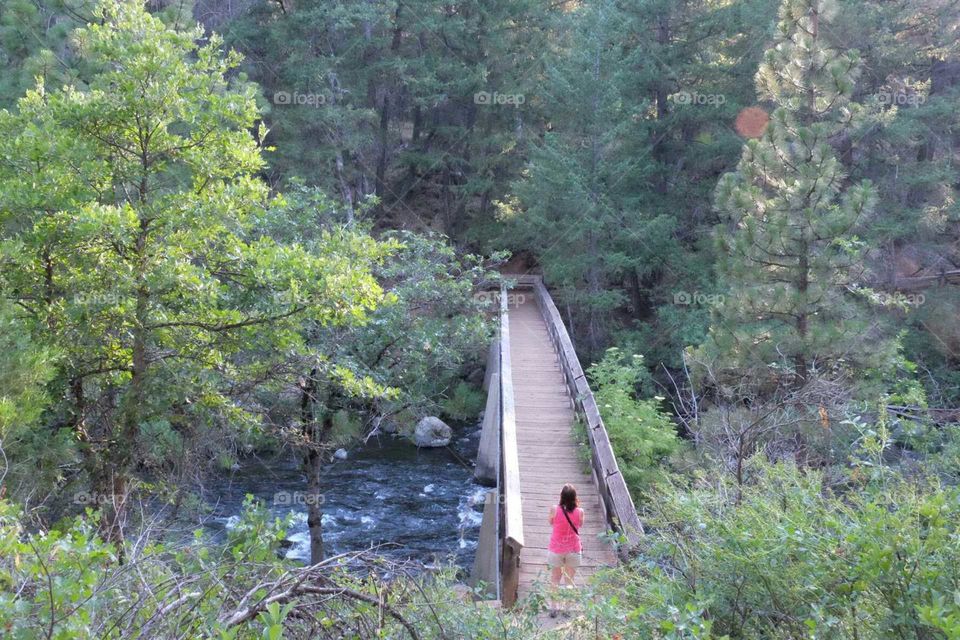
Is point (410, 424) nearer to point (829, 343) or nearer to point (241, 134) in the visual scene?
point (829, 343)

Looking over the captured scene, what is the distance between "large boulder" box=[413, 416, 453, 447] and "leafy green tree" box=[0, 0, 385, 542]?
36.6 ft

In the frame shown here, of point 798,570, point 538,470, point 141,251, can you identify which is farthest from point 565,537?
point 141,251

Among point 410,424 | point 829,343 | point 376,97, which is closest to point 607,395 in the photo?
point 829,343

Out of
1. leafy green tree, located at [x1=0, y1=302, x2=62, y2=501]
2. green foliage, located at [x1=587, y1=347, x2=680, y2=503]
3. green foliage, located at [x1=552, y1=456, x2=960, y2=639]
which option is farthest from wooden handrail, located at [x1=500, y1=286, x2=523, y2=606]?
leafy green tree, located at [x1=0, y1=302, x2=62, y2=501]

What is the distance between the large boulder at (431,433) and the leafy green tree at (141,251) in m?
11.2

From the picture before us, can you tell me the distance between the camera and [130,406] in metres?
7.14

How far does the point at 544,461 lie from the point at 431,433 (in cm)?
801

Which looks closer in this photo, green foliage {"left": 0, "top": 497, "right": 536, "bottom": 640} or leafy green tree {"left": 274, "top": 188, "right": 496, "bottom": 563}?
green foliage {"left": 0, "top": 497, "right": 536, "bottom": 640}

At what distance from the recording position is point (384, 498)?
1532 centimetres

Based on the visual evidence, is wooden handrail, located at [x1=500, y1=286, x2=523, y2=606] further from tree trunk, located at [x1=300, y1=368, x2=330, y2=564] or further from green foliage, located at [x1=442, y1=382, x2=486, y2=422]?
green foliage, located at [x1=442, y1=382, x2=486, y2=422]

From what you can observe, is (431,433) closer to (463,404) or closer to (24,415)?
(463,404)

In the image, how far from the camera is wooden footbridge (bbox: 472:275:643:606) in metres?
8.22

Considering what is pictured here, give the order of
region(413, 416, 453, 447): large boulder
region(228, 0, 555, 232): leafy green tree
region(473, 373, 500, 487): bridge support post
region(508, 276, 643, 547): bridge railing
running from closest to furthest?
region(508, 276, 643, 547): bridge railing
region(473, 373, 500, 487): bridge support post
region(413, 416, 453, 447): large boulder
region(228, 0, 555, 232): leafy green tree

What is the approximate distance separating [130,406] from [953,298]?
16.4 metres
